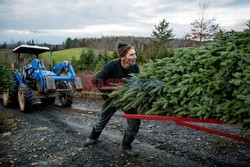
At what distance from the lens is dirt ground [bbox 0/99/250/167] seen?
12.0 feet

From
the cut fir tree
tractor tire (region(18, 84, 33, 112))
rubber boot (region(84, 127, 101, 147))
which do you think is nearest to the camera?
the cut fir tree

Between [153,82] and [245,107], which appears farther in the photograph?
[153,82]

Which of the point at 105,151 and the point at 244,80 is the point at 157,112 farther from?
the point at 105,151

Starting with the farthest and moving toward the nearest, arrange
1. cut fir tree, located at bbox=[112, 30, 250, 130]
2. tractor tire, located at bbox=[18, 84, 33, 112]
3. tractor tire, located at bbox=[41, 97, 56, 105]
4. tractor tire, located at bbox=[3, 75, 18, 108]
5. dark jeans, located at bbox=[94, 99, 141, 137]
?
tractor tire, located at bbox=[41, 97, 56, 105], tractor tire, located at bbox=[3, 75, 18, 108], tractor tire, located at bbox=[18, 84, 33, 112], dark jeans, located at bbox=[94, 99, 141, 137], cut fir tree, located at bbox=[112, 30, 250, 130]

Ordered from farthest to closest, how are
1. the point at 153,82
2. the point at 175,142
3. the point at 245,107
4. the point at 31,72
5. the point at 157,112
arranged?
the point at 31,72
the point at 175,142
the point at 153,82
the point at 157,112
the point at 245,107

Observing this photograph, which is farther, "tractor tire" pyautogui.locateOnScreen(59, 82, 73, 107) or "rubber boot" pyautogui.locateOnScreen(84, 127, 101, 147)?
"tractor tire" pyautogui.locateOnScreen(59, 82, 73, 107)

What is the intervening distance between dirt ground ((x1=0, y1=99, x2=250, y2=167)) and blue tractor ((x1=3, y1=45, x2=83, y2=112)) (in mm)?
1462

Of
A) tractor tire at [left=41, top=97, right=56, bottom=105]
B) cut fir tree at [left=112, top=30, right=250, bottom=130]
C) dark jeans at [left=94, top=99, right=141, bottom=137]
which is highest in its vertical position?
cut fir tree at [left=112, top=30, right=250, bottom=130]

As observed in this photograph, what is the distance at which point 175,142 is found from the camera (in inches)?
173

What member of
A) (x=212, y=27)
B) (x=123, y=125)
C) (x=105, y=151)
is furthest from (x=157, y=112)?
(x=212, y=27)

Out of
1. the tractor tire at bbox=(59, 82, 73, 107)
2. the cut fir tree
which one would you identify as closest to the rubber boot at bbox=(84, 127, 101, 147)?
the cut fir tree

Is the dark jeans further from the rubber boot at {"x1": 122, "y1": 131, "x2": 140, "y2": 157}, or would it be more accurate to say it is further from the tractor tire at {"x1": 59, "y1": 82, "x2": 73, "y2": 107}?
the tractor tire at {"x1": 59, "y1": 82, "x2": 73, "y2": 107}

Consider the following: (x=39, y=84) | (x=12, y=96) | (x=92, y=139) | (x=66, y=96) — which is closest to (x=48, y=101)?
(x=12, y=96)

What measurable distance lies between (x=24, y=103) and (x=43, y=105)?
5.02 feet
